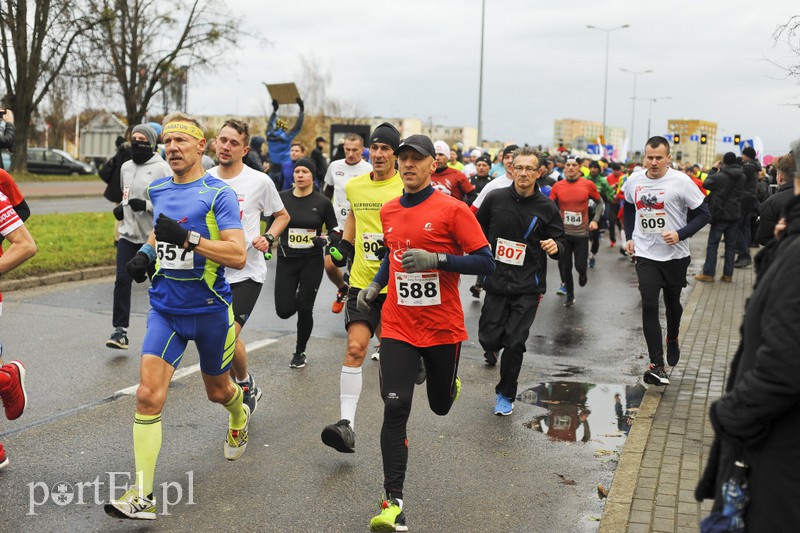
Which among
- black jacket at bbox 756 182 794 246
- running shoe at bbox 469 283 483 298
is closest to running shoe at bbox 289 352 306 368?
black jacket at bbox 756 182 794 246

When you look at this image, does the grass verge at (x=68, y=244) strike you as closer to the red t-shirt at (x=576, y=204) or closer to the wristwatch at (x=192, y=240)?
the red t-shirt at (x=576, y=204)

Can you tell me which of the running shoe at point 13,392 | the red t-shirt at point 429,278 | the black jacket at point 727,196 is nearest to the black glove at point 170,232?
the red t-shirt at point 429,278

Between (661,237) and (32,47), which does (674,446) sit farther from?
(32,47)

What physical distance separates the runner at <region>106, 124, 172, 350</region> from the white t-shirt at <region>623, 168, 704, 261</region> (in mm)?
4312

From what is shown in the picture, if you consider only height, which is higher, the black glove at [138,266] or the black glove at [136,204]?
the black glove at [136,204]

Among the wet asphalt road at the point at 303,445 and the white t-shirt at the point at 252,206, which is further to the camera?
the white t-shirt at the point at 252,206

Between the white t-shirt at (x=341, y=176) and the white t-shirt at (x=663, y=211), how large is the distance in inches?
113

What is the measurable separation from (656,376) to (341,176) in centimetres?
389

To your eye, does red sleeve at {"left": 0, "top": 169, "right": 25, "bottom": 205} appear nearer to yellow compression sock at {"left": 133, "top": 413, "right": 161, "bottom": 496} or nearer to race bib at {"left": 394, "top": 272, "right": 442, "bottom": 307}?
yellow compression sock at {"left": 133, "top": 413, "right": 161, "bottom": 496}

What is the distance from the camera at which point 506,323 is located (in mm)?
7312

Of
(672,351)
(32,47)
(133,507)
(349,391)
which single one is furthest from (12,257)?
(32,47)

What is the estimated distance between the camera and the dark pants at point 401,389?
458cm

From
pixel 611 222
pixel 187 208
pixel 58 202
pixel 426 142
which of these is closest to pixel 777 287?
pixel 426 142

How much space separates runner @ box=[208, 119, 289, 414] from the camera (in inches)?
254
